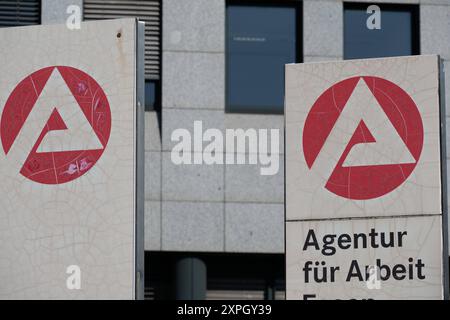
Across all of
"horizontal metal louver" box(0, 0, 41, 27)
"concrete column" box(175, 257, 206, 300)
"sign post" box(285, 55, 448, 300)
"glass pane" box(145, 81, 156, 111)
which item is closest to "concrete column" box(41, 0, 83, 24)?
"horizontal metal louver" box(0, 0, 41, 27)

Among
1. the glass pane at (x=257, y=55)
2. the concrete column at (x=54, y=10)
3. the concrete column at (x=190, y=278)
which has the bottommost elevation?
the concrete column at (x=190, y=278)

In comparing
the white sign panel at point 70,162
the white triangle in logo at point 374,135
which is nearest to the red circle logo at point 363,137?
the white triangle in logo at point 374,135

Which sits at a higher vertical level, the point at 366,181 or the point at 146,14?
the point at 146,14

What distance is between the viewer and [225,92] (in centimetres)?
2058

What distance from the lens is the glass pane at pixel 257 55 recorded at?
20.7 meters

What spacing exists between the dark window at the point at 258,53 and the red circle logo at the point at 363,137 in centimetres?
1059

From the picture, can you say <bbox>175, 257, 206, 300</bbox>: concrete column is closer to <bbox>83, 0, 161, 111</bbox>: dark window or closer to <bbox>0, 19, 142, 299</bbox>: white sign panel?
<bbox>83, 0, 161, 111</bbox>: dark window

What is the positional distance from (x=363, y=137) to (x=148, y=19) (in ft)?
36.6

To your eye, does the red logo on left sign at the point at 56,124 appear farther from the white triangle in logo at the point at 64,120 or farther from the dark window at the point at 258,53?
the dark window at the point at 258,53

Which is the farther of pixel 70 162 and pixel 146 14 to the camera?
pixel 146 14

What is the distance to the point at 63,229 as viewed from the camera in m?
9.05

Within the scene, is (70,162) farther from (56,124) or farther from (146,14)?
(146,14)

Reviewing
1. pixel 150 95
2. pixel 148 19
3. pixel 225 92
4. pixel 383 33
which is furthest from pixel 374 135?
pixel 383 33

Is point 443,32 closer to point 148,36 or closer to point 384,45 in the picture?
point 384,45
